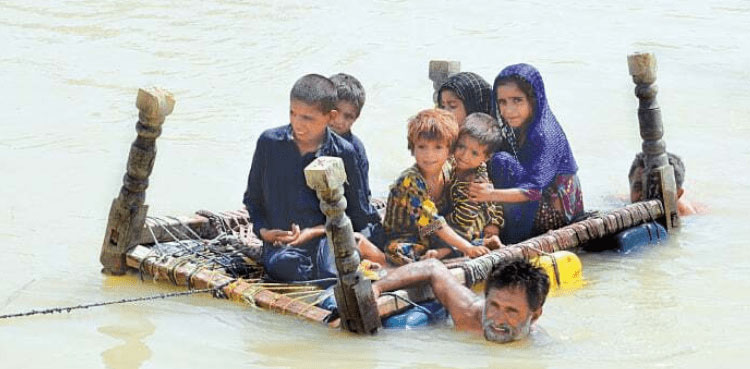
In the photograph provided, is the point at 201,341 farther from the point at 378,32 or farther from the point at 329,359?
the point at 378,32

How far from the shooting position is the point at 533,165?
27.0 feet

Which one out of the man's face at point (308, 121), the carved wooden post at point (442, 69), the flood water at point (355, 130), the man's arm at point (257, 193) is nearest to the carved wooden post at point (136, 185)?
the flood water at point (355, 130)

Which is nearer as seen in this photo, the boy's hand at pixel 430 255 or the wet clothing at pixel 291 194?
the wet clothing at pixel 291 194

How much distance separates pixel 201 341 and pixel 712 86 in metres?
9.55

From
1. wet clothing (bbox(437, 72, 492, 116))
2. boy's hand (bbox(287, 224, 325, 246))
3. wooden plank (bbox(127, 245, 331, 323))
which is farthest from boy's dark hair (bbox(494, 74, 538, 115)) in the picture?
wooden plank (bbox(127, 245, 331, 323))

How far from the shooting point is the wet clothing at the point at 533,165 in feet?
26.8

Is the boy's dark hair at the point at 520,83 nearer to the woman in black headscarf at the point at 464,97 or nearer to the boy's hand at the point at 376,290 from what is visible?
the woman in black headscarf at the point at 464,97

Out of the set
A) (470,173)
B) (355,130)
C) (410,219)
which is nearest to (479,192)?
(470,173)

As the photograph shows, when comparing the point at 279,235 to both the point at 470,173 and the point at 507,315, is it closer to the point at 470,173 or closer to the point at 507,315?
the point at 470,173

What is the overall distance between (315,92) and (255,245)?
1.17m

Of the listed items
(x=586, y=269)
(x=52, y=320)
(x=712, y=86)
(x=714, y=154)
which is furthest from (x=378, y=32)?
(x=52, y=320)

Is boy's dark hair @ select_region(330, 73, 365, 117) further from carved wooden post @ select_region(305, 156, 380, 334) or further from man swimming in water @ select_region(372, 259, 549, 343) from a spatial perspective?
carved wooden post @ select_region(305, 156, 380, 334)

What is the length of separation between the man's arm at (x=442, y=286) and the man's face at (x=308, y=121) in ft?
2.71

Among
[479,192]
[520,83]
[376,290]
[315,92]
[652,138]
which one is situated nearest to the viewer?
[376,290]
